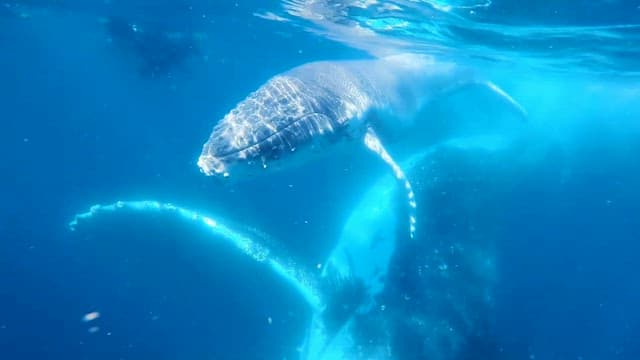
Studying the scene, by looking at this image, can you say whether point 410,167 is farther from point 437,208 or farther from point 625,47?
point 625,47

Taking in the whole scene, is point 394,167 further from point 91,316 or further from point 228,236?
point 91,316

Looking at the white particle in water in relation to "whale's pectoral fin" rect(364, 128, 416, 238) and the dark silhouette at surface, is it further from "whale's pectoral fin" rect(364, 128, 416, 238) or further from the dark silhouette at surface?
the dark silhouette at surface

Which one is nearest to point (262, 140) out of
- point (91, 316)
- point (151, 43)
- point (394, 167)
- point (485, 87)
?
point (394, 167)

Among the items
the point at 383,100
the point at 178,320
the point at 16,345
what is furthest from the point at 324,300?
the point at 16,345

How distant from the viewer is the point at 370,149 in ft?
37.5

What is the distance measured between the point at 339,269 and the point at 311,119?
5645 millimetres

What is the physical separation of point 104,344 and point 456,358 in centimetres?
1322

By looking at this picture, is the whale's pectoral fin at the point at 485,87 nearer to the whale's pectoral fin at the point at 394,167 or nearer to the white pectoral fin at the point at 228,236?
the whale's pectoral fin at the point at 394,167

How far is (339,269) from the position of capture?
44.4 feet

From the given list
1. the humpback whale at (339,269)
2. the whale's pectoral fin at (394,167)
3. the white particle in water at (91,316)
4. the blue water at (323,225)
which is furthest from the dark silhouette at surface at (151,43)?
the whale's pectoral fin at (394,167)

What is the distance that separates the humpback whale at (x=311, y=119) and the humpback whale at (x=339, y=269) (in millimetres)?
2471

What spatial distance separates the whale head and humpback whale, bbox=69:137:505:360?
4.03m

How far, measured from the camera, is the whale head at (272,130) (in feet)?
24.7

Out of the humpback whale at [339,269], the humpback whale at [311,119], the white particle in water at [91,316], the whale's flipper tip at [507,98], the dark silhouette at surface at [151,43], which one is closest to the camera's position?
the humpback whale at [311,119]
